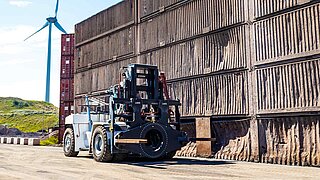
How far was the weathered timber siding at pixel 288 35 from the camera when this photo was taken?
13.3 metres

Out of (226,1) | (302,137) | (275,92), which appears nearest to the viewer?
(302,137)

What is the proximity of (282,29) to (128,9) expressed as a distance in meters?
12.8

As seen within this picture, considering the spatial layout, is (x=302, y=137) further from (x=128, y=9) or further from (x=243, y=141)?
(x=128, y=9)

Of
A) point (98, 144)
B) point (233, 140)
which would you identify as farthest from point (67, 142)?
point (233, 140)

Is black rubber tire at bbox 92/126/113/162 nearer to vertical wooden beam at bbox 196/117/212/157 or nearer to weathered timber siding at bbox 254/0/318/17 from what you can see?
vertical wooden beam at bbox 196/117/212/157

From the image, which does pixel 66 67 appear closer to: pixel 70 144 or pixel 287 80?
pixel 70 144

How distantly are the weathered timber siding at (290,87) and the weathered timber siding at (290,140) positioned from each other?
1.60 feet

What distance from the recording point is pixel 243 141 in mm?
15422

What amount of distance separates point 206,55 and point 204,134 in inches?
155

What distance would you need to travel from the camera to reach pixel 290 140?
13.5 m

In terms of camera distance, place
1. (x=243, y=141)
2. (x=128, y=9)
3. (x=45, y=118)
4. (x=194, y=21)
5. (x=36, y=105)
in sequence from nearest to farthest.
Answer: (x=243, y=141)
(x=194, y=21)
(x=128, y=9)
(x=45, y=118)
(x=36, y=105)

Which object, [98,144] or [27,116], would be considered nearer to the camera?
[98,144]

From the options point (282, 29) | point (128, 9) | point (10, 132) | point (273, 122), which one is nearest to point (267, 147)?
point (273, 122)

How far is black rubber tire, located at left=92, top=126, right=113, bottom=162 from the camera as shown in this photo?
Answer: 1267 cm
